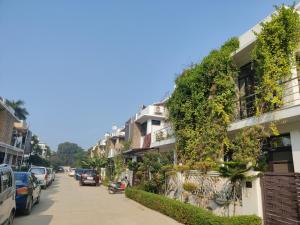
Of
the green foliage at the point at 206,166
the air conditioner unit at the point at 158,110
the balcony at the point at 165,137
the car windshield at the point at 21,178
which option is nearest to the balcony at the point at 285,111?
the green foliage at the point at 206,166

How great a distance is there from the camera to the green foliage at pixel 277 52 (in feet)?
30.0

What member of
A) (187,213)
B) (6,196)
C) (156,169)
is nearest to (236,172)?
(187,213)

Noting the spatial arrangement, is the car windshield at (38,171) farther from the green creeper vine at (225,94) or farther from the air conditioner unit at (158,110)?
the green creeper vine at (225,94)

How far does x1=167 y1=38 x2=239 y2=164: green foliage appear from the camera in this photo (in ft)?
36.9

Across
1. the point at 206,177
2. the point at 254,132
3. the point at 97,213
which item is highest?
the point at 254,132

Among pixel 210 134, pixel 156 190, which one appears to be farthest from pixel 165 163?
pixel 210 134

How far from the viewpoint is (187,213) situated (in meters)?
8.91

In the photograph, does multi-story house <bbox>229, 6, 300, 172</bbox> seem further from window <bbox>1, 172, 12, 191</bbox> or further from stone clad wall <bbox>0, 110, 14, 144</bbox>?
stone clad wall <bbox>0, 110, 14, 144</bbox>

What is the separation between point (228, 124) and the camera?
10914 mm

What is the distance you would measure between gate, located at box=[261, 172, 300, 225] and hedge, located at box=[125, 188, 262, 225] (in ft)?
1.53

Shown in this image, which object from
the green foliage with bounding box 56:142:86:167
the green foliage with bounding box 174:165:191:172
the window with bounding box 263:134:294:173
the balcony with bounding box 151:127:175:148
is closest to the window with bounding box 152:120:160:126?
the balcony with bounding box 151:127:175:148

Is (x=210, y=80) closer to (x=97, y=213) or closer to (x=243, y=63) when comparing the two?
(x=243, y=63)

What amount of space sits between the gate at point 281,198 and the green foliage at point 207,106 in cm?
385

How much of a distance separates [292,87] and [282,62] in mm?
998
